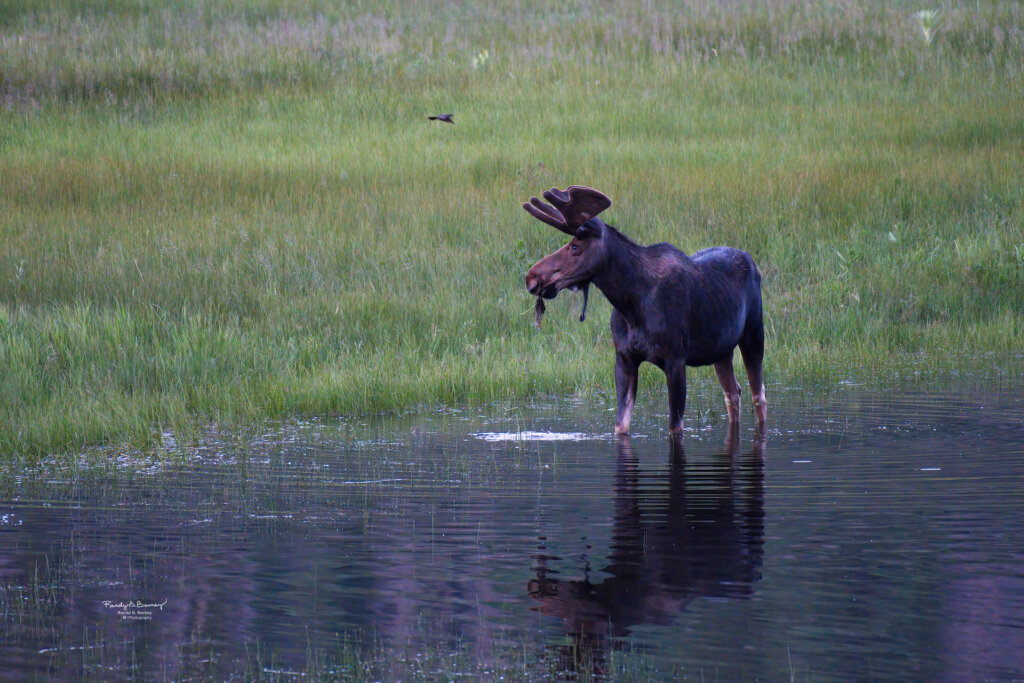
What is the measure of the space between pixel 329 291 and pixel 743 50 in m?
11.9

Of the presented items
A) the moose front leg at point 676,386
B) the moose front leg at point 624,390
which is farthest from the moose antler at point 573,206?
the moose front leg at point 676,386

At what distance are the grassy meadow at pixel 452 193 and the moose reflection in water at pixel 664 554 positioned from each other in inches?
119

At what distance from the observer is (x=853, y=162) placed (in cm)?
1788

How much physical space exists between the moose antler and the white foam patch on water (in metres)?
1.40

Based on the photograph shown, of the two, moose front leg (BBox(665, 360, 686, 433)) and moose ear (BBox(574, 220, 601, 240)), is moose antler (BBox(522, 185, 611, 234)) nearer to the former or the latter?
moose ear (BBox(574, 220, 601, 240))

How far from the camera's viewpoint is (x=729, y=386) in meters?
9.88

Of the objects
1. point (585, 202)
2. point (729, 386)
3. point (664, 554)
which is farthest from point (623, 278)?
point (664, 554)

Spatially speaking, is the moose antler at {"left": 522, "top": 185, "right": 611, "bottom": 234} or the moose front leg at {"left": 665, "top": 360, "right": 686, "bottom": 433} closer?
the moose antler at {"left": 522, "top": 185, "right": 611, "bottom": 234}

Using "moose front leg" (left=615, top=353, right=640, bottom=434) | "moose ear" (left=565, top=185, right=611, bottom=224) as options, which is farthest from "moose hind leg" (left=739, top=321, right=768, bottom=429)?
"moose ear" (left=565, top=185, right=611, bottom=224)

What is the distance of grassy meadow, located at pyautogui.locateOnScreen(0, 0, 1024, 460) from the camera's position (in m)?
11.6

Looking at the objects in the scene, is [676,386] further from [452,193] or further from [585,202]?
[452,193]

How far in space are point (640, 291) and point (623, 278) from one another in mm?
153

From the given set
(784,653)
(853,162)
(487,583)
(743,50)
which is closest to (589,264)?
(487,583)

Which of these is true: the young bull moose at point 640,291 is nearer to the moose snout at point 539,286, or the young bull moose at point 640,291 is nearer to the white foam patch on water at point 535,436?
the moose snout at point 539,286
